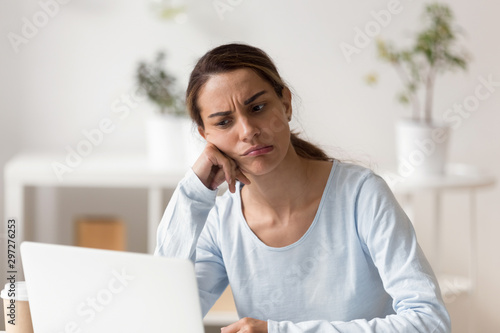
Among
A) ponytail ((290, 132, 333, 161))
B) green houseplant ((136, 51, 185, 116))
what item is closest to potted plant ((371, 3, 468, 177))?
green houseplant ((136, 51, 185, 116))

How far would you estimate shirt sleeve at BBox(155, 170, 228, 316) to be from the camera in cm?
140

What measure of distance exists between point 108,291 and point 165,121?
1.52 metres

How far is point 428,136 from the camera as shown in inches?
94.5

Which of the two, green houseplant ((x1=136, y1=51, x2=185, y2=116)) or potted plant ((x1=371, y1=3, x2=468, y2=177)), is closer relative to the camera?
potted plant ((x1=371, y1=3, x2=468, y2=177))

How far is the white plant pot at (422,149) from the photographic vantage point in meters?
2.39

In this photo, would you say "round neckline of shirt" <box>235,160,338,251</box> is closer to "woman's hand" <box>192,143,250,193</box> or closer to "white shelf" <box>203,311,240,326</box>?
"woman's hand" <box>192,143,250,193</box>

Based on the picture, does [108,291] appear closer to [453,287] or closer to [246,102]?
[246,102]

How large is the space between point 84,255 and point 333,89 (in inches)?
75.6

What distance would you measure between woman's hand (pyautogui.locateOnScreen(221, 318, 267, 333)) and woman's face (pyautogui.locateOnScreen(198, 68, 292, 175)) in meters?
0.30

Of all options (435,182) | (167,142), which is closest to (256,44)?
(167,142)

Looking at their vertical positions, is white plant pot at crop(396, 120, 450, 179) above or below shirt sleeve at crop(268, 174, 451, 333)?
above

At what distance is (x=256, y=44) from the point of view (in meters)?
2.79

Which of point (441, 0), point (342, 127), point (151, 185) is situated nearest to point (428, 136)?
point (342, 127)

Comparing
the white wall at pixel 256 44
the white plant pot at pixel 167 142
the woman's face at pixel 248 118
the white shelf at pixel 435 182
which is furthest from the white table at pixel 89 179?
the woman's face at pixel 248 118
